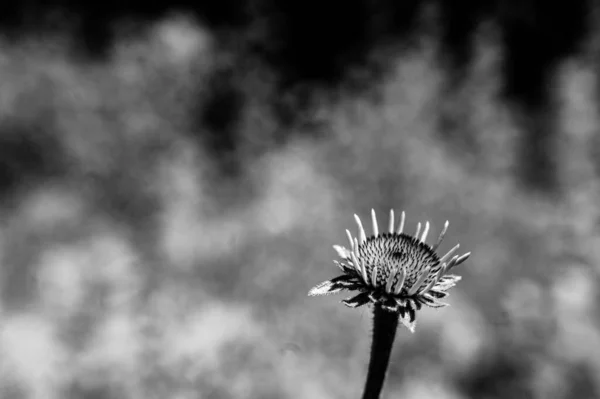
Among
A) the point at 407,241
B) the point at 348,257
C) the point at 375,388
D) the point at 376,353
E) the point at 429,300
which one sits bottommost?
the point at 375,388

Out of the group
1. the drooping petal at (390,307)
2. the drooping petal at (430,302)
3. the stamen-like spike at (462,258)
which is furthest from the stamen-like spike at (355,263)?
the stamen-like spike at (462,258)

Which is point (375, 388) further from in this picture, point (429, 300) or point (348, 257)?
point (348, 257)

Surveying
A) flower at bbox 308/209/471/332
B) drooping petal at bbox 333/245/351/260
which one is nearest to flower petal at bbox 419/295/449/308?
flower at bbox 308/209/471/332

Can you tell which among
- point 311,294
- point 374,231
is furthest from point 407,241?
point 311,294

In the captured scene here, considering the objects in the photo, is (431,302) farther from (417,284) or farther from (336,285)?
(336,285)

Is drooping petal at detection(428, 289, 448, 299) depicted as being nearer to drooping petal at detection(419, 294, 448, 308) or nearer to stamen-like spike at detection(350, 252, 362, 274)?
drooping petal at detection(419, 294, 448, 308)

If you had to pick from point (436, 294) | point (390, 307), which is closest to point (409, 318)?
point (390, 307)
